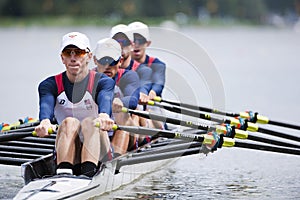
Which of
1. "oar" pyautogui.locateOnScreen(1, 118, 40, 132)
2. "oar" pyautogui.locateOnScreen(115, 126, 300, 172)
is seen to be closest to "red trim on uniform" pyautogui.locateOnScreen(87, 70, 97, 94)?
"oar" pyautogui.locateOnScreen(115, 126, 300, 172)

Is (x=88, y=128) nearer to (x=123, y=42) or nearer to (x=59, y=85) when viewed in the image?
(x=59, y=85)

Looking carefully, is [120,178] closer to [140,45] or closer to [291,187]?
[291,187]

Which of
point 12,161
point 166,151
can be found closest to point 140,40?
point 166,151

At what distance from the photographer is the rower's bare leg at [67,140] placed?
7402 mm

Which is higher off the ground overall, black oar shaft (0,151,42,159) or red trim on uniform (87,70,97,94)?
red trim on uniform (87,70,97,94)

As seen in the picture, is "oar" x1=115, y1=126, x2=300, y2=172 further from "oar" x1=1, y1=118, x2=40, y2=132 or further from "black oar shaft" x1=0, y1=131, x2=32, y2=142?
"oar" x1=1, y1=118, x2=40, y2=132

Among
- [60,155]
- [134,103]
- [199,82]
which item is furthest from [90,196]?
[199,82]

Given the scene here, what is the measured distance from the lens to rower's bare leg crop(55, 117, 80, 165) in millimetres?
7402

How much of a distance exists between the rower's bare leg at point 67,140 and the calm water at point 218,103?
690 millimetres

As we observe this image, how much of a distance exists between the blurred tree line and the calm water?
2463cm

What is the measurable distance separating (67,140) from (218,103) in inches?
228

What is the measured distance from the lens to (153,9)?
6819cm

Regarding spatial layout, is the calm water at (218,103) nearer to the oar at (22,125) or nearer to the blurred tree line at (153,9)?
the oar at (22,125)

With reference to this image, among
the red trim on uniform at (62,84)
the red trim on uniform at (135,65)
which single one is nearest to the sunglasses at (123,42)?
the red trim on uniform at (135,65)
